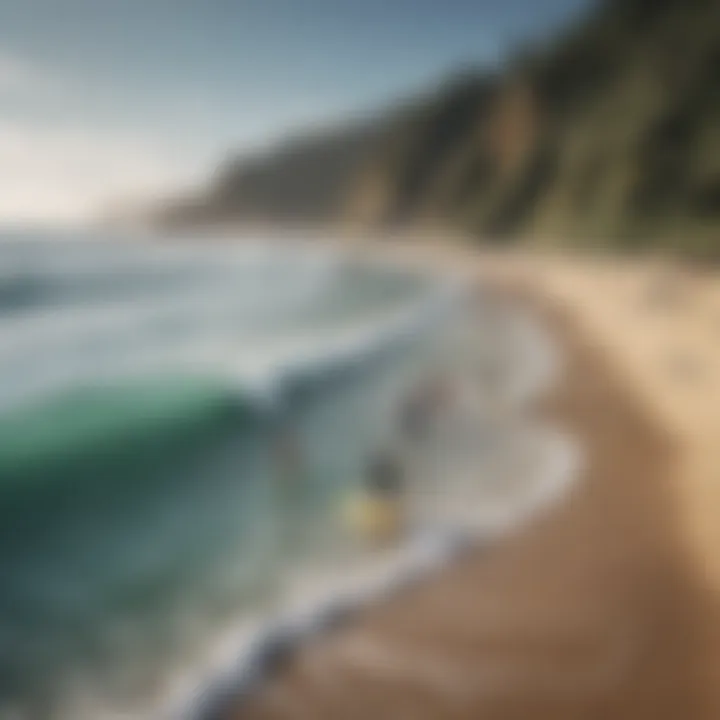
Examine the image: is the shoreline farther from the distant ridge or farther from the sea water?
the distant ridge

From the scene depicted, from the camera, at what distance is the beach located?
240 centimetres

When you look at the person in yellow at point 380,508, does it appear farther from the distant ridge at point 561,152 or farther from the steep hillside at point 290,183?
the distant ridge at point 561,152

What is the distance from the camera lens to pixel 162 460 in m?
5.35

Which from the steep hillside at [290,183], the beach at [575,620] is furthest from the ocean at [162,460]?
the steep hillside at [290,183]

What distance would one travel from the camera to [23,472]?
476 cm

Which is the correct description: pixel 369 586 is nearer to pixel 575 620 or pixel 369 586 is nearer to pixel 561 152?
pixel 575 620

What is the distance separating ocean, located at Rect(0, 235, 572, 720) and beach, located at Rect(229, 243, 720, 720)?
0.42 metres

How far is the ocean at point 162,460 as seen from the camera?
2.99 m

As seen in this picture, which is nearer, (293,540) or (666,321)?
(293,540)

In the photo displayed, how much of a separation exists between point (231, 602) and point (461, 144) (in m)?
21.7

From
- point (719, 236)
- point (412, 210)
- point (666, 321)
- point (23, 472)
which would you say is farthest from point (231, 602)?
point (412, 210)

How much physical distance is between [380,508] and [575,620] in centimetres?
140

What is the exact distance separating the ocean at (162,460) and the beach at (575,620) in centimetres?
42

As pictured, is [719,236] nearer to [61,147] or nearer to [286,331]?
[286,331]
